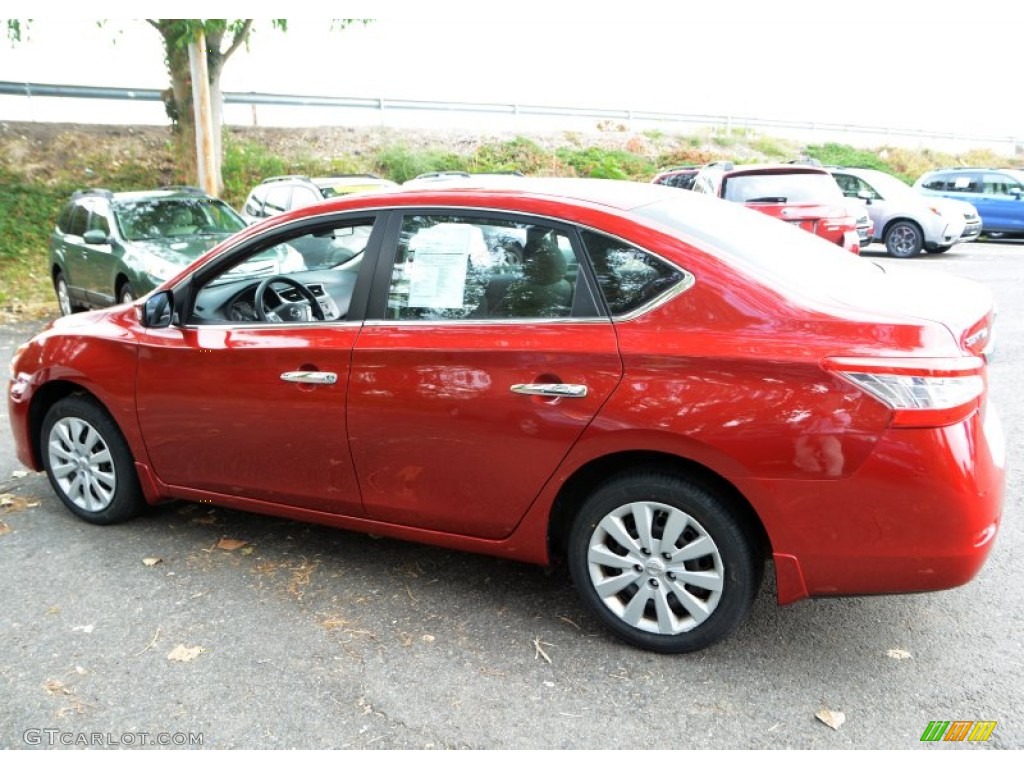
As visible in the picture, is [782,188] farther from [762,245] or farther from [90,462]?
[90,462]

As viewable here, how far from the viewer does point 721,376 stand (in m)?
2.95

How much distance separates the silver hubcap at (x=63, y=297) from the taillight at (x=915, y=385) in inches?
415

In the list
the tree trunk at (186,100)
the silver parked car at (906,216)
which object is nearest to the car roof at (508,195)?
the tree trunk at (186,100)

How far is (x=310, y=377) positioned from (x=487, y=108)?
23.5m

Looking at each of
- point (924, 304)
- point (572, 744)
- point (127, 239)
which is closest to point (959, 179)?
point (127, 239)

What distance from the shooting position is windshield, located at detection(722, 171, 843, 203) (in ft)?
37.8

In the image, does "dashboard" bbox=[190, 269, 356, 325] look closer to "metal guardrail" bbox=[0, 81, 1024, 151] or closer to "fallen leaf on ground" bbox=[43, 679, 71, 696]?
"fallen leaf on ground" bbox=[43, 679, 71, 696]

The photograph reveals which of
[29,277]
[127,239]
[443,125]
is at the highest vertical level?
[443,125]

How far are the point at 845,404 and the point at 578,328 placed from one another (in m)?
0.95

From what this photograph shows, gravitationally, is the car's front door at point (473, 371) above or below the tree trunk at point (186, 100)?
below

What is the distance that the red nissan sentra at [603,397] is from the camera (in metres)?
2.83

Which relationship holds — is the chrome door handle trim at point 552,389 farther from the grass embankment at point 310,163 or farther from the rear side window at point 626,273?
the grass embankment at point 310,163
